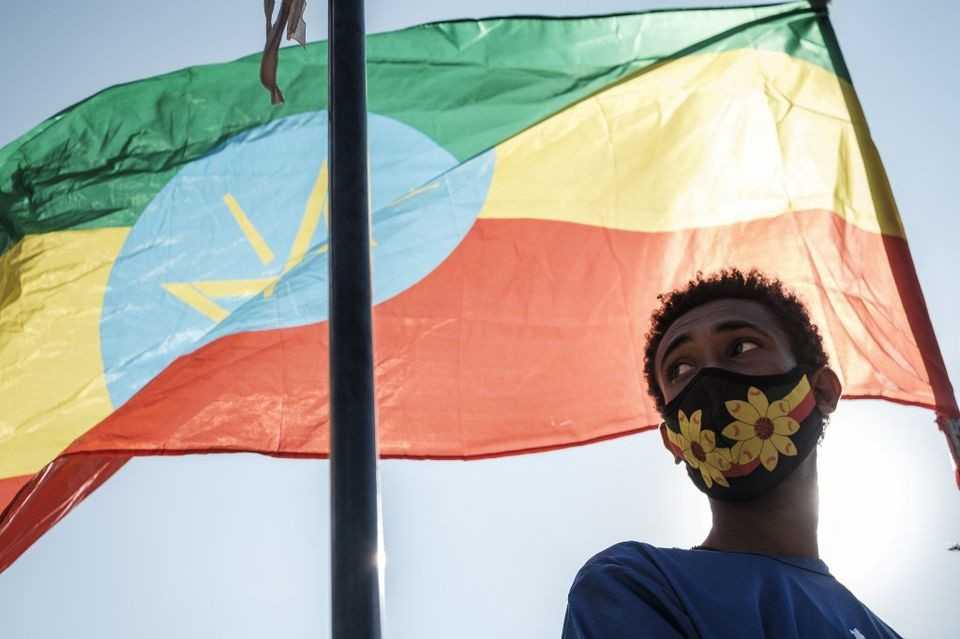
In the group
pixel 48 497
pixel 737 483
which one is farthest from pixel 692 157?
pixel 48 497

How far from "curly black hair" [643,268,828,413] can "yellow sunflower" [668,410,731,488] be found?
0.43 ft

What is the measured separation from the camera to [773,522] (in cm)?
234

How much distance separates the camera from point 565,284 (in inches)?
197

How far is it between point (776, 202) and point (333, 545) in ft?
10.9

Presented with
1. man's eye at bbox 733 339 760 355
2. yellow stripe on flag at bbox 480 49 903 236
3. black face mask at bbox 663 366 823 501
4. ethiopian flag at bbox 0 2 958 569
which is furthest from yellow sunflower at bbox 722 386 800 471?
yellow stripe on flag at bbox 480 49 903 236

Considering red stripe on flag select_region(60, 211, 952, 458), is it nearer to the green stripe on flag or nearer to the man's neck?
the green stripe on flag

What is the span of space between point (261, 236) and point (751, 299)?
9.21ft

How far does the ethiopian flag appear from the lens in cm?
457

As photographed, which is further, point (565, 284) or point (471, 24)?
point (471, 24)

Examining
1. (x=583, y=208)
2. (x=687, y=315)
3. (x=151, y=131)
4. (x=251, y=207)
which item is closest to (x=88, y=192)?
(x=151, y=131)

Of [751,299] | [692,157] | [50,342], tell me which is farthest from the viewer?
[692,157]

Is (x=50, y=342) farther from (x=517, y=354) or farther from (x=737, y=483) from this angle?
(x=737, y=483)

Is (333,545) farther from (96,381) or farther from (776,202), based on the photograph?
(776,202)

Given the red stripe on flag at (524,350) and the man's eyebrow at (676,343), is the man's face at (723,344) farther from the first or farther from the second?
the red stripe on flag at (524,350)
